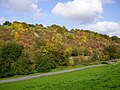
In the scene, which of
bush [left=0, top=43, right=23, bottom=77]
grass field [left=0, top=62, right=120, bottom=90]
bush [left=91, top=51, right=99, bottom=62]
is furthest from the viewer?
bush [left=91, top=51, right=99, bottom=62]

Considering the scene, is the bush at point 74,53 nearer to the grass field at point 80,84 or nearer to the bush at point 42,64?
the bush at point 42,64

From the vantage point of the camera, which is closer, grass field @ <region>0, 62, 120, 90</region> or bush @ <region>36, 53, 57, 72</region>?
grass field @ <region>0, 62, 120, 90</region>

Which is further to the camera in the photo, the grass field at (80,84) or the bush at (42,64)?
the bush at (42,64)

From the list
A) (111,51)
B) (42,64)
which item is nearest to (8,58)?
(42,64)

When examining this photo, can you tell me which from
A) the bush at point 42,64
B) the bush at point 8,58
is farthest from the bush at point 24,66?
the bush at point 42,64

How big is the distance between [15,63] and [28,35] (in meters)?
48.0

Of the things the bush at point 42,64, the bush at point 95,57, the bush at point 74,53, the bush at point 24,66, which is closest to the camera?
the bush at point 24,66

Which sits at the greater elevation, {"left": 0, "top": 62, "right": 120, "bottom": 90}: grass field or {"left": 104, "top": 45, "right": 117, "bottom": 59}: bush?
{"left": 104, "top": 45, "right": 117, "bottom": 59}: bush

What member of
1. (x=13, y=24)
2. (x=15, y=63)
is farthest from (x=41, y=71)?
(x=13, y=24)

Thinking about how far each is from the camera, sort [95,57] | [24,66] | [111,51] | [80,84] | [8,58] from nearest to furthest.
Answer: [80,84], [8,58], [24,66], [95,57], [111,51]

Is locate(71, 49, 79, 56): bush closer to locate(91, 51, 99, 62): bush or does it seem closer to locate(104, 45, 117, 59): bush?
locate(91, 51, 99, 62): bush

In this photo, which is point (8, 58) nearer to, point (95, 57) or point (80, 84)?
point (80, 84)

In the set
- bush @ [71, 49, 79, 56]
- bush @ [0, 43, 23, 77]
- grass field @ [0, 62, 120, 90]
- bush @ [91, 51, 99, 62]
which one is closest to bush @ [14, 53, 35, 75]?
bush @ [0, 43, 23, 77]

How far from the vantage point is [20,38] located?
90875 mm
